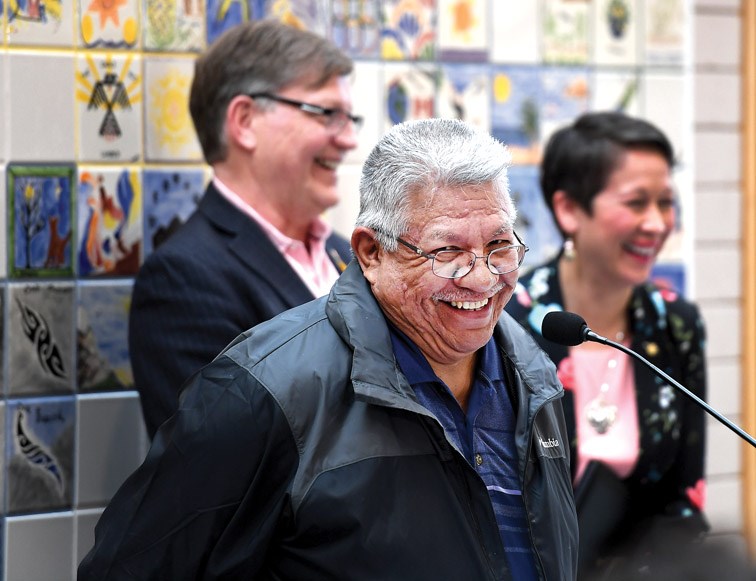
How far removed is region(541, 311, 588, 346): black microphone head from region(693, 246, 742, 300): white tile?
7.08 feet

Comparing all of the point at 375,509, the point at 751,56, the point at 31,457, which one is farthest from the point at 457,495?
the point at 751,56

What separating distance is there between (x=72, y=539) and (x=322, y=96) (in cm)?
132

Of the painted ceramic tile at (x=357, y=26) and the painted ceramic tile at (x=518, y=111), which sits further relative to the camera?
the painted ceramic tile at (x=518, y=111)

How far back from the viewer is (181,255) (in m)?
2.65

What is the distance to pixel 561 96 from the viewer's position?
3744mm

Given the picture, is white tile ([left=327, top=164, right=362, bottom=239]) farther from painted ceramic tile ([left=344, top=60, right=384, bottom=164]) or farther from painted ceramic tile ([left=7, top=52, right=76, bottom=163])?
painted ceramic tile ([left=7, top=52, right=76, bottom=163])

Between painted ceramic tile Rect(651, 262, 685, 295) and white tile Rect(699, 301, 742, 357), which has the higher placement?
painted ceramic tile Rect(651, 262, 685, 295)

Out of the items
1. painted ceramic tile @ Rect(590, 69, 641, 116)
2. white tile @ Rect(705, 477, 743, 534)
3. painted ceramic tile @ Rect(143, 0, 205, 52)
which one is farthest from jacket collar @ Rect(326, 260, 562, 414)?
white tile @ Rect(705, 477, 743, 534)

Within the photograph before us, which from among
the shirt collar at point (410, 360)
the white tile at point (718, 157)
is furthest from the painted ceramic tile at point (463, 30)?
the shirt collar at point (410, 360)

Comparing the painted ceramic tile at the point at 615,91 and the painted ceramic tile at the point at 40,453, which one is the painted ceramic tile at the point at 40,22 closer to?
the painted ceramic tile at the point at 40,453

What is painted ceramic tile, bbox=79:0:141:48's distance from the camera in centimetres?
299

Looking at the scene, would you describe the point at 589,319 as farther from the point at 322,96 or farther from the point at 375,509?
the point at 375,509

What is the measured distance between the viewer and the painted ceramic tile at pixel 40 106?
2.89m

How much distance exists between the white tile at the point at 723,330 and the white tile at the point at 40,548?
7.51ft
